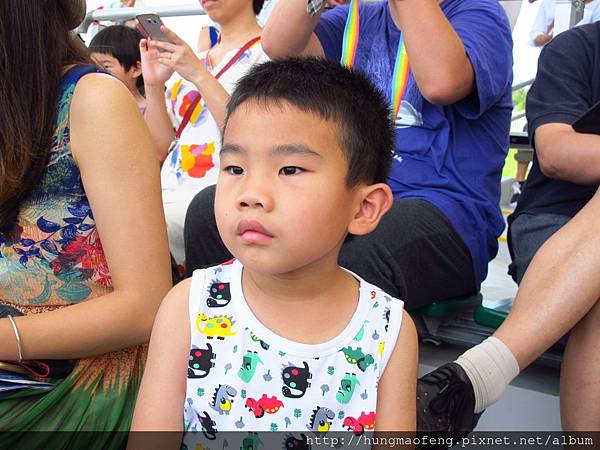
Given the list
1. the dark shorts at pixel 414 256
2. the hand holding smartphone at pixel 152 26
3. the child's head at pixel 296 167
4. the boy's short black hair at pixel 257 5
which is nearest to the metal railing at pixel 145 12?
the boy's short black hair at pixel 257 5

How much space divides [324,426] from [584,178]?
0.87 m

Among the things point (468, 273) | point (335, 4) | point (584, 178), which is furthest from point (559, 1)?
point (468, 273)

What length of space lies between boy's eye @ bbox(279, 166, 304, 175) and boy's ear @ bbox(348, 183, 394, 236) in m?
0.13

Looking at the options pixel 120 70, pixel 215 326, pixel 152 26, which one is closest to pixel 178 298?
pixel 215 326

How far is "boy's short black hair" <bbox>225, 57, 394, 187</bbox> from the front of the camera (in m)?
0.95

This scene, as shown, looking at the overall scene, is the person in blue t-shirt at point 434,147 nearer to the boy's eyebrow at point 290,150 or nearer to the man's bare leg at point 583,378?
the man's bare leg at point 583,378

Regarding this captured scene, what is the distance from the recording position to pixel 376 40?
5.85ft

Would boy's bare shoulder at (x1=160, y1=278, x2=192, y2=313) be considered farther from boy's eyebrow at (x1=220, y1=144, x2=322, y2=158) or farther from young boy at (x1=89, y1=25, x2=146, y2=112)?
young boy at (x1=89, y1=25, x2=146, y2=112)

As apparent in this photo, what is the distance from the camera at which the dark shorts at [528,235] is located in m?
1.55

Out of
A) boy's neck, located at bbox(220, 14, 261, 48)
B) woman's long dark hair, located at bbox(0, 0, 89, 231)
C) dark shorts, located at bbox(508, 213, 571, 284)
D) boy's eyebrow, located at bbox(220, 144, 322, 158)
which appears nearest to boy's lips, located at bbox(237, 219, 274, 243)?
boy's eyebrow, located at bbox(220, 144, 322, 158)

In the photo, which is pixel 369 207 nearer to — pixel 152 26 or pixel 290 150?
pixel 290 150

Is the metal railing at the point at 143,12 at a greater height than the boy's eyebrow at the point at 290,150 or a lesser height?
greater

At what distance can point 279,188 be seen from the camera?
2.90ft

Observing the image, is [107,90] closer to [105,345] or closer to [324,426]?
[105,345]
